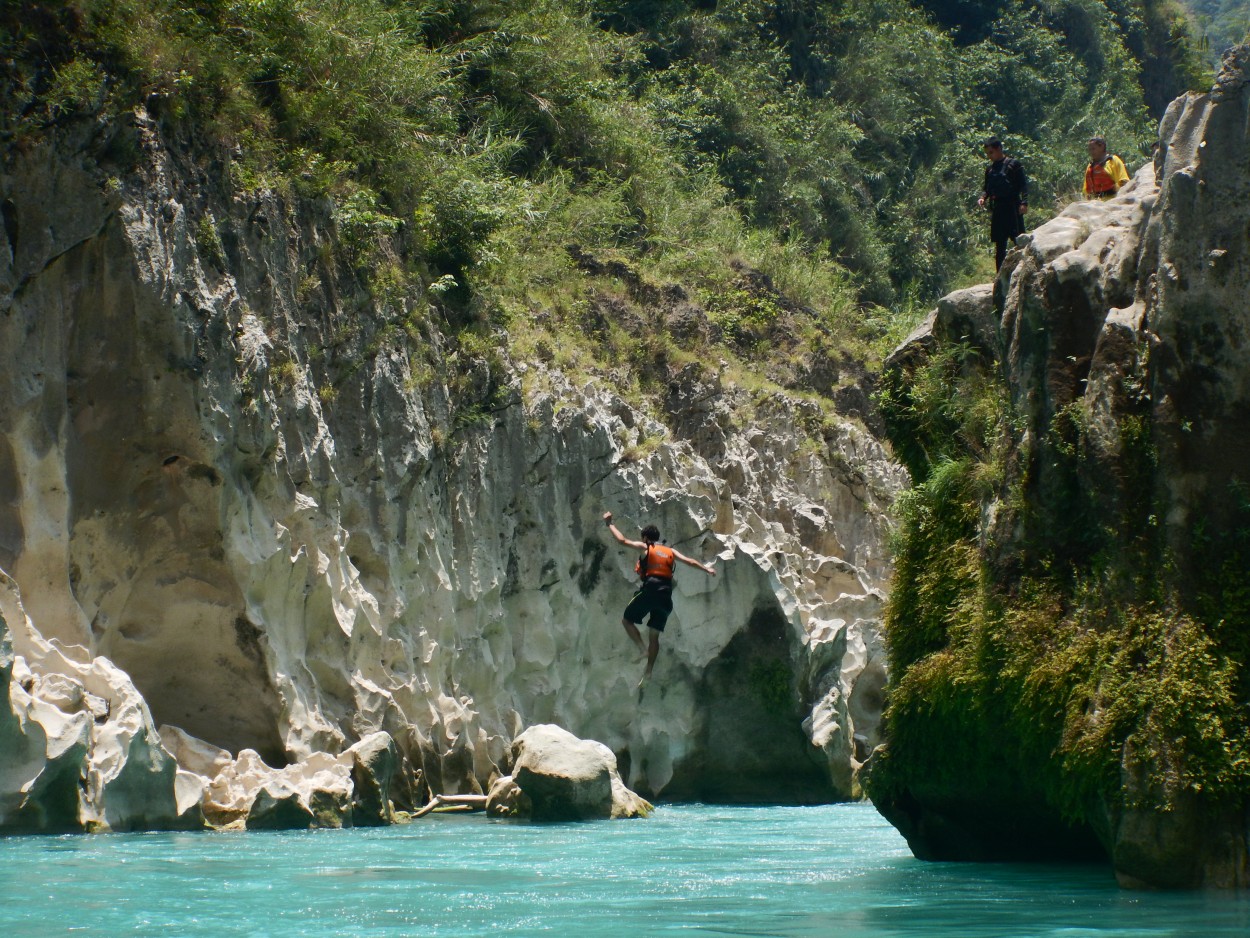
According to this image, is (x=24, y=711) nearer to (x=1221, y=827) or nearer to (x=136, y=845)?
(x=136, y=845)

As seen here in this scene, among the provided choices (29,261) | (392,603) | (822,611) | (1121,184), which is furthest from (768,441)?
(29,261)

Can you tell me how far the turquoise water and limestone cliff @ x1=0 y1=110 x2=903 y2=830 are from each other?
8.11 feet

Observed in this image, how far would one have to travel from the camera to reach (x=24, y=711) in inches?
560

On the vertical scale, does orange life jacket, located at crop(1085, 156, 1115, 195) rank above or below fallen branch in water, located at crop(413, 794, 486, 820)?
above

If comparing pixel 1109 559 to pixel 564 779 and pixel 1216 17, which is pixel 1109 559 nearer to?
pixel 564 779

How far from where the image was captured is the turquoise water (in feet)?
30.4

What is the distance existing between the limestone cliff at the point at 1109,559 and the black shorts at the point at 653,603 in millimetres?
4218

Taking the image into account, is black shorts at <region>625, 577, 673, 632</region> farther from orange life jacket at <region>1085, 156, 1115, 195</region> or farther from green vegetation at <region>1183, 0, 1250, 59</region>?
green vegetation at <region>1183, 0, 1250, 59</region>

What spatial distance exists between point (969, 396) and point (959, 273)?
90.6 feet

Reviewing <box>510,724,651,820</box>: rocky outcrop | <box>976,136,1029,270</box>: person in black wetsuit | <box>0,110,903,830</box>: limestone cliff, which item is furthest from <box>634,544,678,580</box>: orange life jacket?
<box>976,136,1029,270</box>: person in black wetsuit

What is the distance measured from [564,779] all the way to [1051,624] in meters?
8.16

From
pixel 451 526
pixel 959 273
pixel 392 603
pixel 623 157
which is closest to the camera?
pixel 392 603

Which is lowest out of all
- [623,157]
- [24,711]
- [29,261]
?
[24,711]

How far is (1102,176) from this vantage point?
50.7 feet
